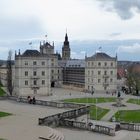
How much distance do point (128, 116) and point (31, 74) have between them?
44.9 meters

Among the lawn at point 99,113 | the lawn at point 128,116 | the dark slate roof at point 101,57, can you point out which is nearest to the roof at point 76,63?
the dark slate roof at point 101,57

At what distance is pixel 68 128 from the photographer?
42.3 metres

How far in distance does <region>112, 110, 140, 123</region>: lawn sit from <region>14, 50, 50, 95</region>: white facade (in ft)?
129

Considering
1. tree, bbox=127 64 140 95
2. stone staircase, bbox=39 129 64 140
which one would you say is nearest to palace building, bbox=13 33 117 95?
tree, bbox=127 64 140 95

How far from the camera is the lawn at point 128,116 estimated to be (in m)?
50.6


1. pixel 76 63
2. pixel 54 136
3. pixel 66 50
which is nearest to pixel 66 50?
pixel 66 50

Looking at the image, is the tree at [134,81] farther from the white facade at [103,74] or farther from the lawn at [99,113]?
the lawn at [99,113]

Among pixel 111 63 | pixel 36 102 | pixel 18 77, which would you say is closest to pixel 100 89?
pixel 111 63

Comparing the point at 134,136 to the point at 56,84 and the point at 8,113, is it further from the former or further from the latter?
the point at 56,84

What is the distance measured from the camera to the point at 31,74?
9438cm

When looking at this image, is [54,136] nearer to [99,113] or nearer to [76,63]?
[99,113]

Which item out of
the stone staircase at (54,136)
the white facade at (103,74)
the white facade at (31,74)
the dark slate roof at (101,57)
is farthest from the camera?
the dark slate roof at (101,57)

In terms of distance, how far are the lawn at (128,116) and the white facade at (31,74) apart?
129 ft

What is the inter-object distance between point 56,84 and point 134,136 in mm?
89613
